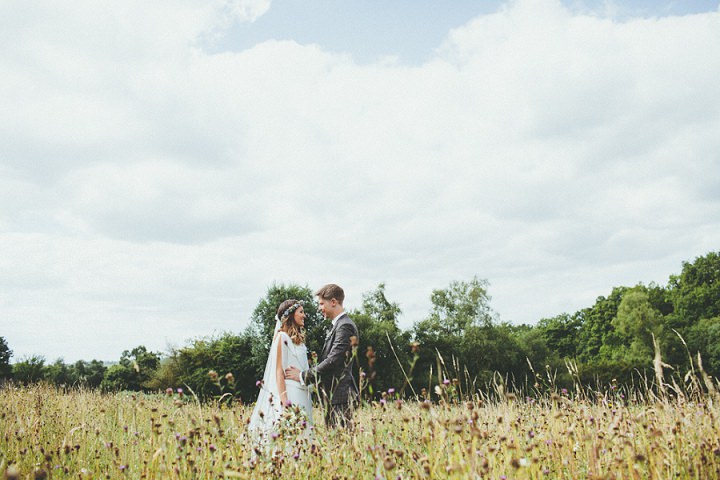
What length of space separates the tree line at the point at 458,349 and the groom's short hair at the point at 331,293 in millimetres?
918

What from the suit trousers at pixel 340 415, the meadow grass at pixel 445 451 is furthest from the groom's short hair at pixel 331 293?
the meadow grass at pixel 445 451

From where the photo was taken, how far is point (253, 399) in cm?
1576

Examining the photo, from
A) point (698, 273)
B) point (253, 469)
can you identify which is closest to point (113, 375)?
point (253, 469)

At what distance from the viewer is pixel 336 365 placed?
203 inches

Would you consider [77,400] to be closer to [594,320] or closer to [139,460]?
[139,460]

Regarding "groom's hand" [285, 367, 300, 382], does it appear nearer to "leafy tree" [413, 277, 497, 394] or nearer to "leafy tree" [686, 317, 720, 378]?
"leafy tree" [413, 277, 497, 394]

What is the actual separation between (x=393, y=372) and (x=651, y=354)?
104 feet

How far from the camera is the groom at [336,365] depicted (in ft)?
16.6

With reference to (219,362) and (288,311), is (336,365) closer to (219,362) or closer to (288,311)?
(288,311)

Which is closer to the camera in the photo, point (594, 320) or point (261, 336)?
point (261, 336)

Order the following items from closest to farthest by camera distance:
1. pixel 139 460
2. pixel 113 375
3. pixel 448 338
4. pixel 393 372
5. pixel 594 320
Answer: pixel 139 460
pixel 393 372
pixel 113 375
pixel 448 338
pixel 594 320

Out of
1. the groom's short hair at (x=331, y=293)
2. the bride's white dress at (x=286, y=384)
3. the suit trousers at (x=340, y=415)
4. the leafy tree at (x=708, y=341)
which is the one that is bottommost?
the leafy tree at (x=708, y=341)

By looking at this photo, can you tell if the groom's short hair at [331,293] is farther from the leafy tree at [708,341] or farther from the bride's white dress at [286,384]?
the leafy tree at [708,341]

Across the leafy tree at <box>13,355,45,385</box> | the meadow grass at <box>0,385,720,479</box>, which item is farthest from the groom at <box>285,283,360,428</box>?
the leafy tree at <box>13,355,45,385</box>
